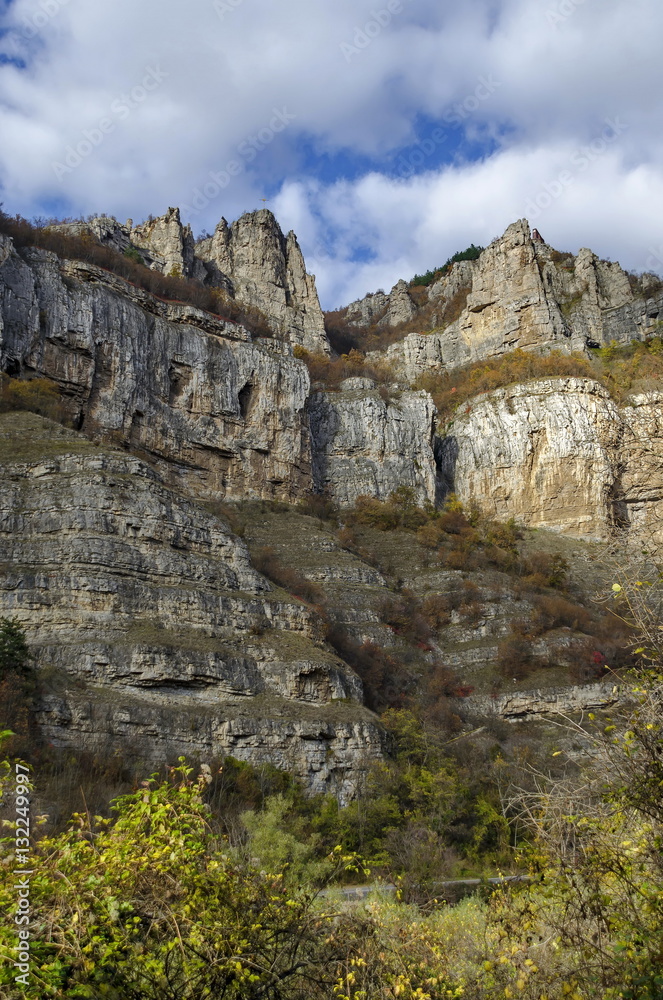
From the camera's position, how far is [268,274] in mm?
94938

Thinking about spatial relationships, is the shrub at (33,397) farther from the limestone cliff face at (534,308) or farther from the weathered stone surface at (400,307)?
the weathered stone surface at (400,307)

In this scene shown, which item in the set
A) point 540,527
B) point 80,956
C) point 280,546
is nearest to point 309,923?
point 80,956

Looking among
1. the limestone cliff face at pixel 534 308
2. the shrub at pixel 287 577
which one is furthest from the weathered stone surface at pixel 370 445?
the shrub at pixel 287 577

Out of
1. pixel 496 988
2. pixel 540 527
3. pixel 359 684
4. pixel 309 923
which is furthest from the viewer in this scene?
pixel 540 527

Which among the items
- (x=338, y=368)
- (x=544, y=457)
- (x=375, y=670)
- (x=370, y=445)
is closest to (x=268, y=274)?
(x=338, y=368)

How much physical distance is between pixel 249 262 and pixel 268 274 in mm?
2811

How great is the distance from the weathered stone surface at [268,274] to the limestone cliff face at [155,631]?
57.8m

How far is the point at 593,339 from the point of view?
84.1 m

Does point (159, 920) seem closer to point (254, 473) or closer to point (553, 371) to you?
point (254, 473)

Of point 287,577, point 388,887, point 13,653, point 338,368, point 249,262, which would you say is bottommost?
point 388,887

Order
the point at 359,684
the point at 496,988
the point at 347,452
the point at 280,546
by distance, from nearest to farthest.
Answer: the point at 496,988
the point at 359,684
the point at 280,546
the point at 347,452

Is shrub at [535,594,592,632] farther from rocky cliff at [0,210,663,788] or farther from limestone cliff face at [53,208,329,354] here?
limestone cliff face at [53,208,329,354]

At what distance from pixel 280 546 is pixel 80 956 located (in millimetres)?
47752

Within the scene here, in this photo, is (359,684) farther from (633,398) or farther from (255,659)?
(633,398)
